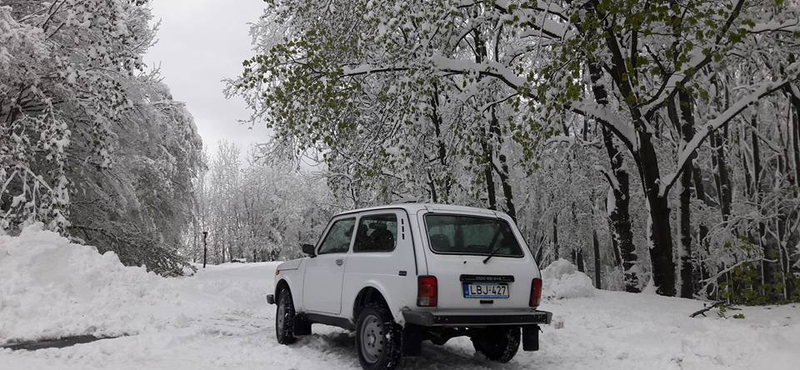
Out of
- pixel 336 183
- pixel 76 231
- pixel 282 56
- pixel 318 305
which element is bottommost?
pixel 318 305

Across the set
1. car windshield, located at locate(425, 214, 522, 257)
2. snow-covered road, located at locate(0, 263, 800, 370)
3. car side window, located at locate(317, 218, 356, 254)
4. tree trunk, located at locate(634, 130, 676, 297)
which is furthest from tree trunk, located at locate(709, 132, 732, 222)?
car side window, located at locate(317, 218, 356, 254)

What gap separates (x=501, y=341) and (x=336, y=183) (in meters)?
11.1

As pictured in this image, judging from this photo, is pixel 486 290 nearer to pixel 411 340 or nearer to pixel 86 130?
pixel 411 340

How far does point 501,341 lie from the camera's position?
22.6ft

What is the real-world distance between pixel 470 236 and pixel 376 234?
1.09 m

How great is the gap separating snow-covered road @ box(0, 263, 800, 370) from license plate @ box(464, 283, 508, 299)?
98 centimetres

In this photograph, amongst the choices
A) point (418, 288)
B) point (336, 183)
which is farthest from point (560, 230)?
point (418, 288)

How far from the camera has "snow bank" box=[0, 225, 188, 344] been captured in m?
8.62

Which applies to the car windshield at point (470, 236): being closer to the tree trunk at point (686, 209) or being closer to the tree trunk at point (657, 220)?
the tree trunk at point (657, 220)

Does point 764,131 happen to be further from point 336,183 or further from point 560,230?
point 336,183

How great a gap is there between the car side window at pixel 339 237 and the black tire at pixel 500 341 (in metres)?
1.91

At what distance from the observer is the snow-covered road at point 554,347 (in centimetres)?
616

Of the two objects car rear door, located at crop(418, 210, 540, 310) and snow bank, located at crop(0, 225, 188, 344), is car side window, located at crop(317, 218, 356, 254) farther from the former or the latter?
snow bank, located at crop(0, 225, 188, 344)

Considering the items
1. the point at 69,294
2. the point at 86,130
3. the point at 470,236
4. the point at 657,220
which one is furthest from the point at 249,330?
the point at 86,130
